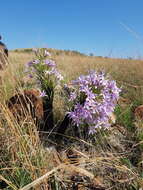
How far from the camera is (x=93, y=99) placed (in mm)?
2592

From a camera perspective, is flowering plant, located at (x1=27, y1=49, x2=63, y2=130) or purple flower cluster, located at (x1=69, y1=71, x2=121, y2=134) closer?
purple flower cluster, located at (x1=69, y1=71, x2=121, y2=134)

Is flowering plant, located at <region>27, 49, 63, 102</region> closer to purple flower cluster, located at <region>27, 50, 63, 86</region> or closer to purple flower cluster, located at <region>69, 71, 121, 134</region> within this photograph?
purple flower cluster, located at <region>27, 50, 63, 86</region>

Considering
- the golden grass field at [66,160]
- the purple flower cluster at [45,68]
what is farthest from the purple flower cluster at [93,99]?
the purple flower cluster at [45,68]

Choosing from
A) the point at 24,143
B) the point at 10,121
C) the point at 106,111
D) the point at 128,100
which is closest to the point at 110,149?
the point at 106,111

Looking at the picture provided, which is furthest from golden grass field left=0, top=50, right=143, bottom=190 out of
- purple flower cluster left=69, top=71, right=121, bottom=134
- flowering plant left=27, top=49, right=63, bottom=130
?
flowering plant left=27, top=49, right=63, bottom=130

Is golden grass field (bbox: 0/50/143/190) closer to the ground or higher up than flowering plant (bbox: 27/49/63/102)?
closer to the ground

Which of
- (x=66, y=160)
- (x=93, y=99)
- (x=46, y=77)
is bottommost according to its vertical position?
(x=66, y=160)

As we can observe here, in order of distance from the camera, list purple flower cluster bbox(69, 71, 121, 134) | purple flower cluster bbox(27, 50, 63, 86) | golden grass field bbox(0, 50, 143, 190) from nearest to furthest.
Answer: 1. golden grass field bbox(0, 50, 143, 190)
2. purple flower cluster bbox(69, 71, 121, 134)
3. purple flower cluster bbox(27, 50, 63, 86)

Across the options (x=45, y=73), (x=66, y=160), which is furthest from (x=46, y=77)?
(x=66, y=160)

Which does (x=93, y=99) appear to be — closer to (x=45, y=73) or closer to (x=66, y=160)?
(x=66, y=160)

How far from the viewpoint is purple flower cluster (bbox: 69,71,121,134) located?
2551 millimetres

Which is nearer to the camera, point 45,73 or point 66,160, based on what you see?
point 66,160

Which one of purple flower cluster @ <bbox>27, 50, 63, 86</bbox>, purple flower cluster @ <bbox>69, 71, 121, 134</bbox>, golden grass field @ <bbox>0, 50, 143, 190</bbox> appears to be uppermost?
purple flower cluster @ <bbox>27, 50, 63, 86</bbox>

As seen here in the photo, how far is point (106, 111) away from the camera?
8.61ft
